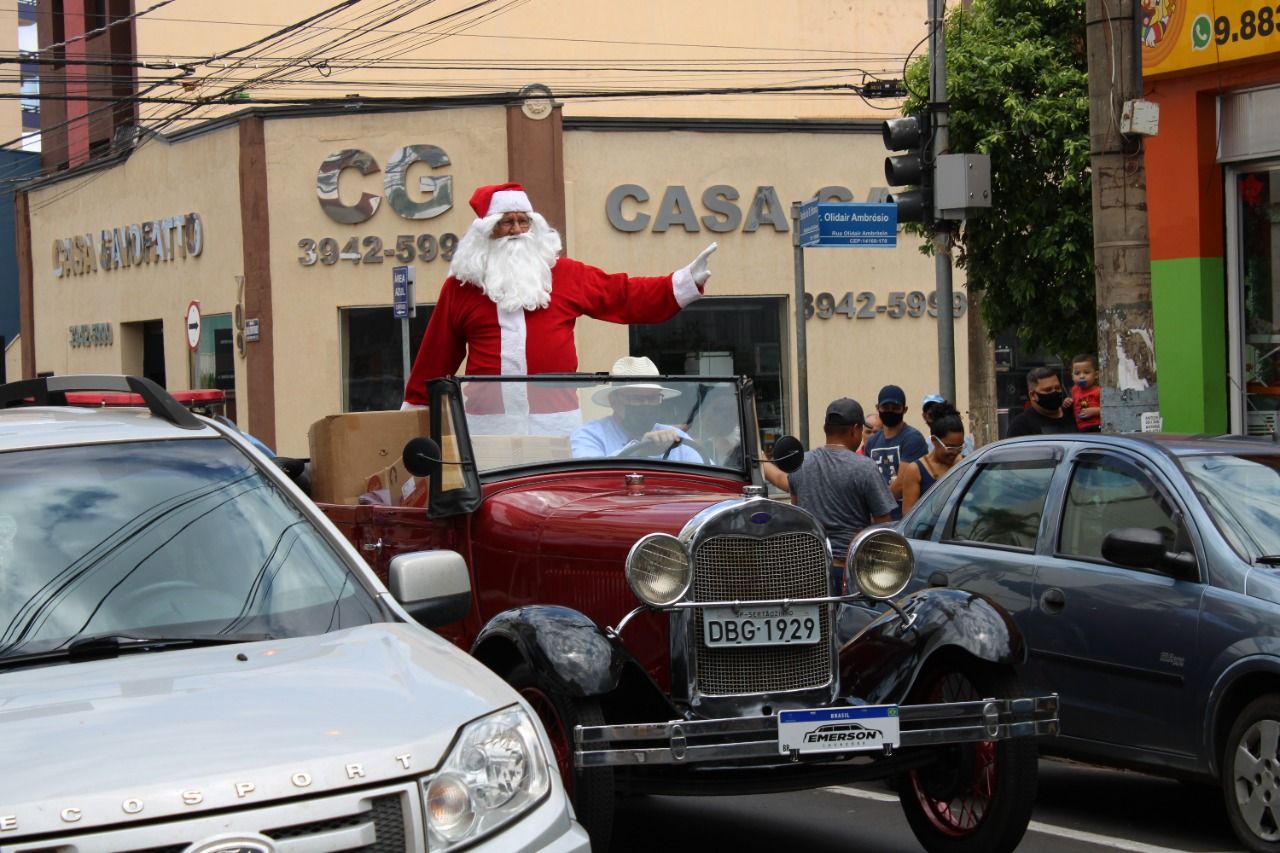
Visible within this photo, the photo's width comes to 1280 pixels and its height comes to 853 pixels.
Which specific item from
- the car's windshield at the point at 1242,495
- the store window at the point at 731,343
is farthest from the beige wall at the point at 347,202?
the car's windshield at the point at 1242,495

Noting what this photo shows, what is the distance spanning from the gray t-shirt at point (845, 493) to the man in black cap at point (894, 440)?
113 inches

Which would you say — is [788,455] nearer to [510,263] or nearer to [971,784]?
[971,784]

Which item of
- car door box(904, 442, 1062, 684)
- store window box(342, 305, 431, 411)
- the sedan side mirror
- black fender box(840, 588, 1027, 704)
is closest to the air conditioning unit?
car door box(904, 442, 1062, 684)

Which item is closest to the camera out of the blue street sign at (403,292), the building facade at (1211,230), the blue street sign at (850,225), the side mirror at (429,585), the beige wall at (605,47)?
the side mirror at (429,585)

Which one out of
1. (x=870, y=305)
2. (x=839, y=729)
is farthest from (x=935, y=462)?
(x=870, y=305)

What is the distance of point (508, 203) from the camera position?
31.1ft

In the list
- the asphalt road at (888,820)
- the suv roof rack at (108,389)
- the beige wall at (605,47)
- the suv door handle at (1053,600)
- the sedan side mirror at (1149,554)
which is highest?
the beige wall at (605,47)

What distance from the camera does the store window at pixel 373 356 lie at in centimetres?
2564

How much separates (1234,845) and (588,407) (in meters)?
3.27

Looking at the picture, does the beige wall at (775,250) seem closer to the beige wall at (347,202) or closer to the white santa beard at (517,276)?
the beige wall at (347,202)

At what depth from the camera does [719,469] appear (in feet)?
24.9

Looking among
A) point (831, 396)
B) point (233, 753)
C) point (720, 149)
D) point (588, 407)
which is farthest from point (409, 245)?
point (233, 753)

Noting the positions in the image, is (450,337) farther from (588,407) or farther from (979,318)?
(979,318)

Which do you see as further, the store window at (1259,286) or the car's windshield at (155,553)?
the store window at (1259,286)
